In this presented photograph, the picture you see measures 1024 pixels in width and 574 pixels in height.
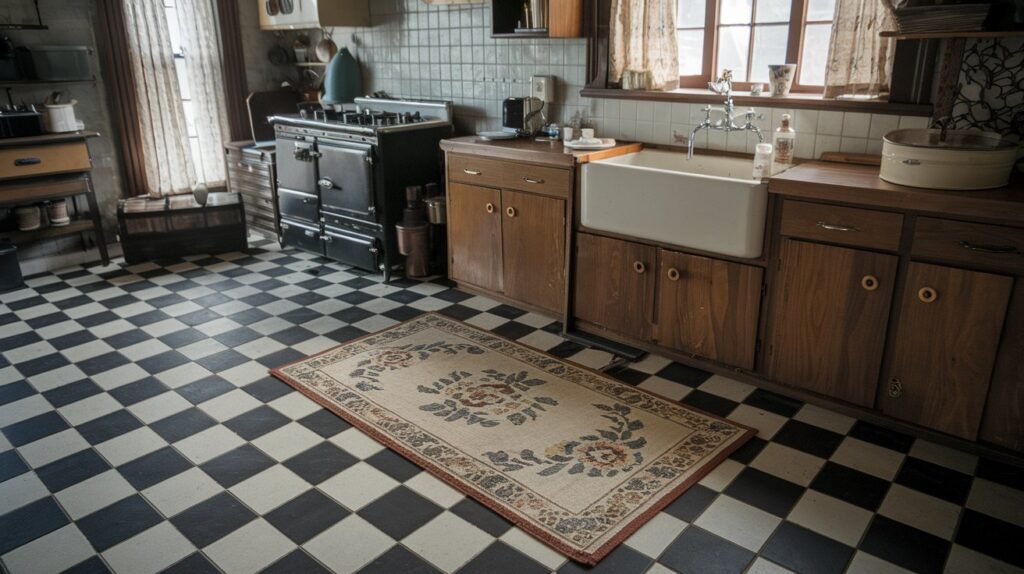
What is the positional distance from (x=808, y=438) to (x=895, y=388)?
1.17 ft

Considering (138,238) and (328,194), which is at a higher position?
(328,194)

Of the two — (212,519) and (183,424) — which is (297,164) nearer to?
(183,424)

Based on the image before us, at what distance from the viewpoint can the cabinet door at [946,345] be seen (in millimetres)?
2258

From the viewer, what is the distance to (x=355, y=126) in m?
4.10

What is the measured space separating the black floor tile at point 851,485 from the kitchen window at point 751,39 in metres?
1.74

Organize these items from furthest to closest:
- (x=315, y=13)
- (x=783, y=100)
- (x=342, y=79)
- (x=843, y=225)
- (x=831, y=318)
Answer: (x=342, y=79)
(x=315, y=13)
(x=783, y=100)
(x=831, y=318)
(x=843, y=225)

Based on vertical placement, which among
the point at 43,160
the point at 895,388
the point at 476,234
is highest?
the point at 43,160

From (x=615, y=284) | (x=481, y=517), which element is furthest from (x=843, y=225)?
(x=481, y=517)

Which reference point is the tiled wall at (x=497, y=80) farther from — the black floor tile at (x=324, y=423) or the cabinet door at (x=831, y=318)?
the black floor tile at (x=324, y=423)

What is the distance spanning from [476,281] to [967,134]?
2.41m

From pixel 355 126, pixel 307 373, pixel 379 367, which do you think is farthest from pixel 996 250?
pixel 355 126

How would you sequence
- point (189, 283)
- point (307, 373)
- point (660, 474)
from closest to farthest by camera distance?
point (660, 474), point (307, 373), point (189, 283)

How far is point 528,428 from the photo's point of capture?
2.62 metres

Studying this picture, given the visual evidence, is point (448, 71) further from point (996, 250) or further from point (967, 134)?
point (996, 250)
